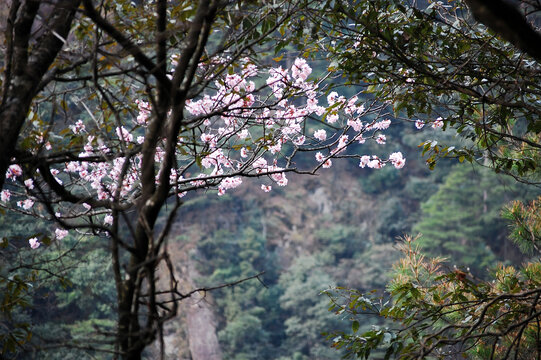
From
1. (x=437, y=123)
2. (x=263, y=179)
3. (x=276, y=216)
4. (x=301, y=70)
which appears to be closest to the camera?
(x=437, y=123)

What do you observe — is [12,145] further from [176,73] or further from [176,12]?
[176,12]

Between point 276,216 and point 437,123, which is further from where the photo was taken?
point 276,216

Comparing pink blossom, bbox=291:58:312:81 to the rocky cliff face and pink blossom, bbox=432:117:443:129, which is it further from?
the rocky cliff face

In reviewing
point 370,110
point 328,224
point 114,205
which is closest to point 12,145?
point 114,205

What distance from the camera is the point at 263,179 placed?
11.1 metres

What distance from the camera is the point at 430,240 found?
9.98 m

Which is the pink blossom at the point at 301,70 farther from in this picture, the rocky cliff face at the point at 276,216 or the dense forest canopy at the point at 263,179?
the rocky cliff face at the point at 276,216

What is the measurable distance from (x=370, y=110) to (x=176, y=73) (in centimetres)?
113

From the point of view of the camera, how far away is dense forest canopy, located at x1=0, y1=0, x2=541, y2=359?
3.13 feet

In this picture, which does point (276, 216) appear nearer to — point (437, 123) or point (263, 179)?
point (263, 179)

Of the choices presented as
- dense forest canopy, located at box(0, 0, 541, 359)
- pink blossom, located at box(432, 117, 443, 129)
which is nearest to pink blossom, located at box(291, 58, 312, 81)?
dense forest canopy, located at box(0, 0, 541, 359)

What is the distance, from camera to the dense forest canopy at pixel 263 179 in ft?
3.13

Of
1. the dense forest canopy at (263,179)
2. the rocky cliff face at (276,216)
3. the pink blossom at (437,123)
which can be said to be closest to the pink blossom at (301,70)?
the dense forest canopy at (263,179)

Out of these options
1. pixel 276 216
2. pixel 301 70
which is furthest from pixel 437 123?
pixel 276 216
